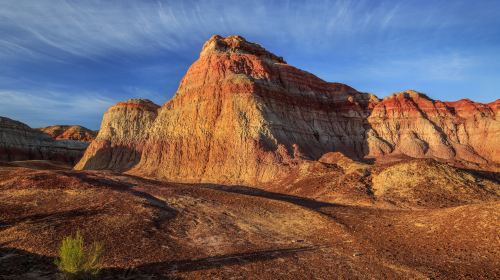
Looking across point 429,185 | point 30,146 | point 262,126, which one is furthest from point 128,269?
point 30,146

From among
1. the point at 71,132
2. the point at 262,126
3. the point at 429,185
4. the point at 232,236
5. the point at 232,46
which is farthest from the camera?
the point at 71,132

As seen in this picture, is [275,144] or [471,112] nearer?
[275,144]

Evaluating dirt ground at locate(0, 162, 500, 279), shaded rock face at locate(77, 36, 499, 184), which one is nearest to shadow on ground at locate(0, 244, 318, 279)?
dirt ground at locate(0, 162, 500, 279)

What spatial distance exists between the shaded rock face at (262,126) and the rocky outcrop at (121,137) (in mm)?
245

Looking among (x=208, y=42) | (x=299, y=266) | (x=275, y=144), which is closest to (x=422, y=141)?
(x=275, y=144)

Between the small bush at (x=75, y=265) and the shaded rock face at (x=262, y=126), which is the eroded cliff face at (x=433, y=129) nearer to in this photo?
the shaded rock face at (x=262, y=126)

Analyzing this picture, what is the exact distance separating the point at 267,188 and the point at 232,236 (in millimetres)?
23960

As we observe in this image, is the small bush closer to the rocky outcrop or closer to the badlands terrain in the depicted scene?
the badlands terrain

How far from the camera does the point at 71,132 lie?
122062 mm

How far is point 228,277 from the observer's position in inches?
432

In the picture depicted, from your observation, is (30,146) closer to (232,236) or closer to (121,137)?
(121,137)

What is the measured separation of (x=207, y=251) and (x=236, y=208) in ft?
25.5

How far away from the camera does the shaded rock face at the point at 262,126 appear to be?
159ft

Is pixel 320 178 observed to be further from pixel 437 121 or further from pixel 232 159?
pixel 437 121
